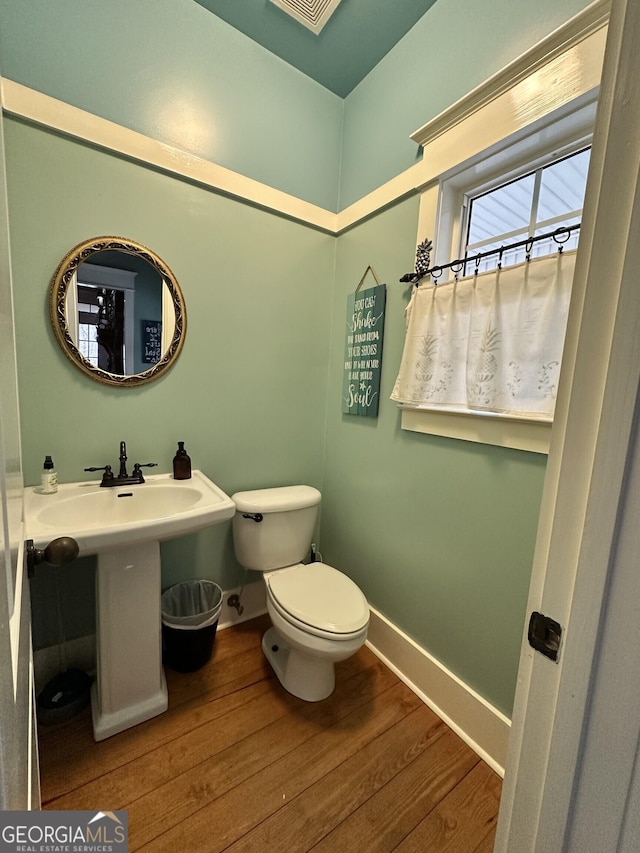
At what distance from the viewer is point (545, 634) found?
466mm

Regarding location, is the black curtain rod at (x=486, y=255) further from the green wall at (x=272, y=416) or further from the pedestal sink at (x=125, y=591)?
the pedestal sink at (x=125, y=591)

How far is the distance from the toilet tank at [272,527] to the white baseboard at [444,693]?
520 mm

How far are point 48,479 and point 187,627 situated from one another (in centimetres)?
80

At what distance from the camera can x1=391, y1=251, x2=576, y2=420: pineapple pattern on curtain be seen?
100 centimetres

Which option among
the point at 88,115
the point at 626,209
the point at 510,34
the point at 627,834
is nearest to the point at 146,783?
the point at 627,834

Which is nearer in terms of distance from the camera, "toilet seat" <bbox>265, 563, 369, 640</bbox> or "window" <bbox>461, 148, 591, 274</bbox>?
"window" <bbox>461, 148, 591, 274</bbox>

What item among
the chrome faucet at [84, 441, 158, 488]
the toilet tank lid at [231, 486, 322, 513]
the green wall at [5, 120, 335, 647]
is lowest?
A: the toilet tank lid at [231, 486, 322, 513]

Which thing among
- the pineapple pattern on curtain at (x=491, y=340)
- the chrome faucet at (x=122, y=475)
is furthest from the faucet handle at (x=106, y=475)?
the pineapple pattern on curtain at (x=491, y=340)

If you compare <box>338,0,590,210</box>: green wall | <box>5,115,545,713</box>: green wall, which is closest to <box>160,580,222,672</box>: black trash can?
<box>5,115,545,713</box>: green wall

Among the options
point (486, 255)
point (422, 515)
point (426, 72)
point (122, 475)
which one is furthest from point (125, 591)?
point (426, 72)

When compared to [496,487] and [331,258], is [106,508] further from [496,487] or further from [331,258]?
[331,258]

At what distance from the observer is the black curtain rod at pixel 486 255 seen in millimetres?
977

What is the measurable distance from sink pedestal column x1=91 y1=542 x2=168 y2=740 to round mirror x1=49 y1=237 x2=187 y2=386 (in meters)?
0.72

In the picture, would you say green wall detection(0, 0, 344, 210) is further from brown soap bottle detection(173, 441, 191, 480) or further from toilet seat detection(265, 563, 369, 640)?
toilet seat detection(265, 563, 369, 640)
